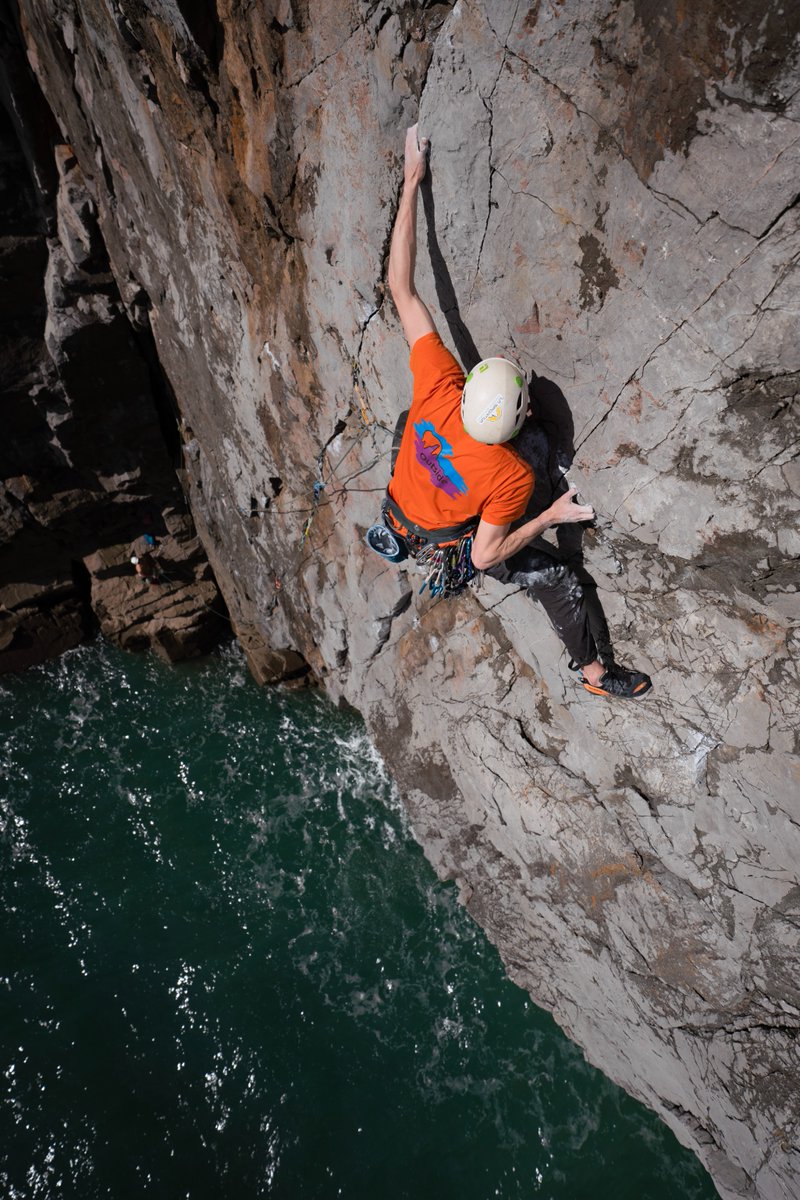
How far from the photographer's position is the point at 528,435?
3.37m

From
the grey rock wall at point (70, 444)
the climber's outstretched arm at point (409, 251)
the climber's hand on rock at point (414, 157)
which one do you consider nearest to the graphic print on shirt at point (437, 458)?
the climber's outstretched arm at point (409, 251)

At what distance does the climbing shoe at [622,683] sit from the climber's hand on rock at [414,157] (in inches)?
107

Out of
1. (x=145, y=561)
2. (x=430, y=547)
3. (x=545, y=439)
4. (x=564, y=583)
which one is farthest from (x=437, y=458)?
(x=145, y=561)

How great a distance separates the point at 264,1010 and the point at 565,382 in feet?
17.4

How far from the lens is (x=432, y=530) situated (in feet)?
11.4

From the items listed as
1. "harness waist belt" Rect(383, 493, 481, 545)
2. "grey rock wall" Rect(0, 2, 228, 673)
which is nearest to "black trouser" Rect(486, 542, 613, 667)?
"harness waist belt" Rect(383, 493, 481, 545)

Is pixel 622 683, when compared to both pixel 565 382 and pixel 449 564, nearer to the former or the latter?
pixel 449 564

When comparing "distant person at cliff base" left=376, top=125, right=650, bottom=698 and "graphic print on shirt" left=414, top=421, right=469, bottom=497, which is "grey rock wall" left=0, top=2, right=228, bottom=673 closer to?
"distant person at cliff base" left=376, top=125, right=650, bottom=698

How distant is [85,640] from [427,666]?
5.41 metres

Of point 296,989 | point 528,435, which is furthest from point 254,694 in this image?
point 528,435

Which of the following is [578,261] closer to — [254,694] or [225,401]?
→ [225,401]

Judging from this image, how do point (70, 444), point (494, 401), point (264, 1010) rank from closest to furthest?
point (494, 401)
point (264, 1010)
point (70, 444)

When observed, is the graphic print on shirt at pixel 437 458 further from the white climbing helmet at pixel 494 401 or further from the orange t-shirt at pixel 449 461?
the white climbing helmet at pixel 494 401

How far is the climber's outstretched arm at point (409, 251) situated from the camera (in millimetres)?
3178
